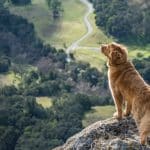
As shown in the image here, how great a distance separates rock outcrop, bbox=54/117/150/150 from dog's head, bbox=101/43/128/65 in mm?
1607

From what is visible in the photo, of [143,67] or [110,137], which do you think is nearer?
[110,137]

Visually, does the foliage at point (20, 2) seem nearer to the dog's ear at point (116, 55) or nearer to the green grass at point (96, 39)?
the green grass at point (96, 39)

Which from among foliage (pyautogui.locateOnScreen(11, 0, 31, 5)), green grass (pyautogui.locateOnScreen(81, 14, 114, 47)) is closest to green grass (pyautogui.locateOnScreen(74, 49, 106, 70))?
green grass (pyautogui.locateOnScreen(81, 14, 114, 47))

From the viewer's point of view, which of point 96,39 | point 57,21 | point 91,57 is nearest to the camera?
point 91,57

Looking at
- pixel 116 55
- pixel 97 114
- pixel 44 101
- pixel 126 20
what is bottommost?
pixel 44 101

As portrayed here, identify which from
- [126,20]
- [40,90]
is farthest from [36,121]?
[126,20]

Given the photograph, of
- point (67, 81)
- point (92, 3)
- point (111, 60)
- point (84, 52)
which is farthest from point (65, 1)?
point (111, 60)

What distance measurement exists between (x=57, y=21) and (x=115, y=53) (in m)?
119

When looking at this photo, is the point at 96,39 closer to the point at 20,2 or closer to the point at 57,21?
the point at 57,21

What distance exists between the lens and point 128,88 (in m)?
16.6

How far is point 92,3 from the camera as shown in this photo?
14388 centimetres

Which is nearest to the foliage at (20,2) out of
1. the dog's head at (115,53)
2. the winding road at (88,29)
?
the winding road at (88,29)

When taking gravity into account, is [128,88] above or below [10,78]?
above

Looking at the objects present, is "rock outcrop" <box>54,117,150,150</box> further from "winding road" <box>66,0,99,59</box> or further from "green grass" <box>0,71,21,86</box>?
"winding road" <box>66,0,99,59</box>
